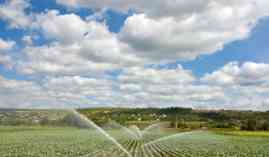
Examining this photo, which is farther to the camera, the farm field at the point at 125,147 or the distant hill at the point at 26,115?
the distant hill at the point at 26,115

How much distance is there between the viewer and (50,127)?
11462 centimetres

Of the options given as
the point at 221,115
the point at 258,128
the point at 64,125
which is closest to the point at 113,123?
the point at 64,125

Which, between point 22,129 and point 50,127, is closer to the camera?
point 22,129

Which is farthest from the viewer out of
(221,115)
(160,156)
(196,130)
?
(221,115)

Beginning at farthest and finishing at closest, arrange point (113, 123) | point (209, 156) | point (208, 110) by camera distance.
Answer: point (208, 110) < point (113, 123) < point (209, 156)

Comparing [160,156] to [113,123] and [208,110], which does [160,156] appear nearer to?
[113,123]

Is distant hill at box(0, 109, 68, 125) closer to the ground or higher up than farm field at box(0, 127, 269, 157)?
higher up

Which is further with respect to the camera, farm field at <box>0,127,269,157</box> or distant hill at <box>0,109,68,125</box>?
distant hill at <box>0,109,68,125</box>

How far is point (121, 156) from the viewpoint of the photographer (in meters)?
25.9

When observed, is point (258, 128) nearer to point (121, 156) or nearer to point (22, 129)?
point (22, 129)

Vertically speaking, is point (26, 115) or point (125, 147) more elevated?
point (26, 115)

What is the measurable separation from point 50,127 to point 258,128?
77.8 metres

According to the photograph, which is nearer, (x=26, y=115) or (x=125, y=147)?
(x=125, y=147)

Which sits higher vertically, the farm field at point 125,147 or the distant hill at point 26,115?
the distant hill at point 26,115
